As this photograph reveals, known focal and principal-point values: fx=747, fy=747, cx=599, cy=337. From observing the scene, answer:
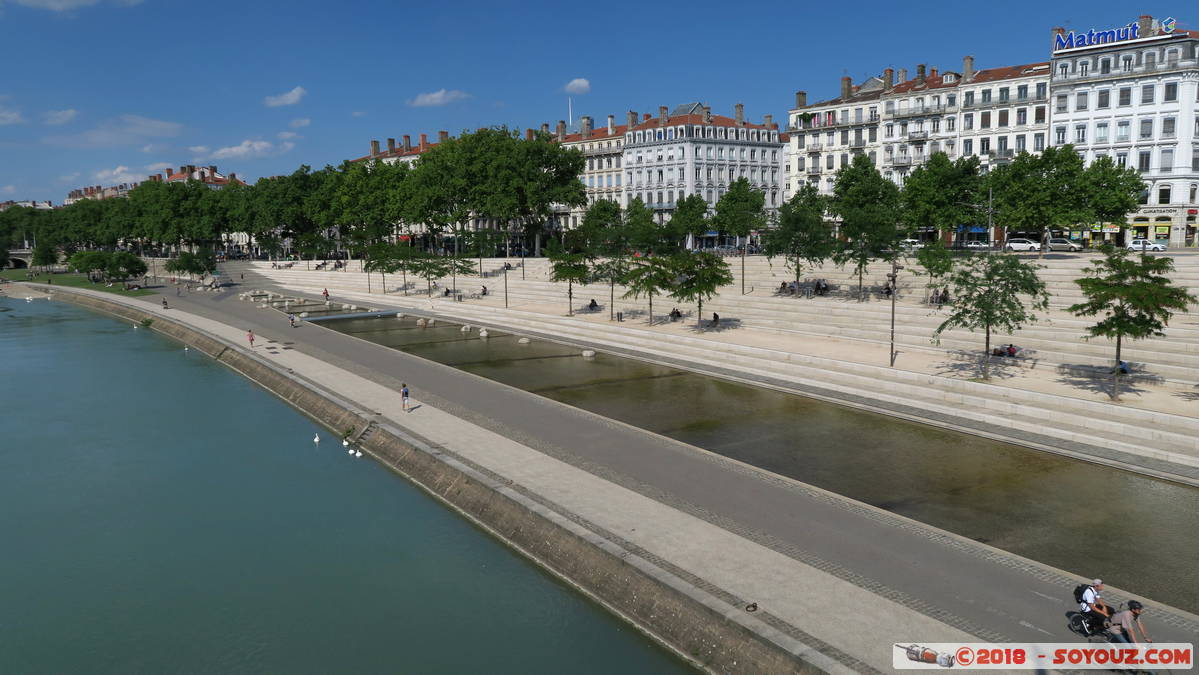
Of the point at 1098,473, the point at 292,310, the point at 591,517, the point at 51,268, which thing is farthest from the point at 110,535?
the point at 51,268

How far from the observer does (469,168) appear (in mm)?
90250

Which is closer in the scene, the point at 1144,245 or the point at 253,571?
the point at 253,571

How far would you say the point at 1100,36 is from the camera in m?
72.4

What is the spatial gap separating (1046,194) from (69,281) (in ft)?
444

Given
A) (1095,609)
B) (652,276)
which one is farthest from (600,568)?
(652,276)

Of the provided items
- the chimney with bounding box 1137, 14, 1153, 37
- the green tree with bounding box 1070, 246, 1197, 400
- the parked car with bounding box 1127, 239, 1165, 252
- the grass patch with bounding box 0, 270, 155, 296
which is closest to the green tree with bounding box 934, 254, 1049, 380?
the green tree with bounding box 1070, 246, 1197, 400

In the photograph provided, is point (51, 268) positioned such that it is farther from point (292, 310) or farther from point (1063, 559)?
point (1063, 559)

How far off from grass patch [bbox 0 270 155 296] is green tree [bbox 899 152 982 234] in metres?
90.2

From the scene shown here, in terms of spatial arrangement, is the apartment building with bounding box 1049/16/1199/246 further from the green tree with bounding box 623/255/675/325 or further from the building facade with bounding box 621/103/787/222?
the green tree with bounding box 623/255/675/325

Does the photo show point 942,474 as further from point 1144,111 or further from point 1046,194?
point 1144,111

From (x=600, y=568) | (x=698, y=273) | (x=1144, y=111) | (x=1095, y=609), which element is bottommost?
(x=600, y=568)

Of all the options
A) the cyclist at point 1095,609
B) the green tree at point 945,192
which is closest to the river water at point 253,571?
the cyclist at point 1095,609

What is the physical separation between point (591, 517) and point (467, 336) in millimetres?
35463

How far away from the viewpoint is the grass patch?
97750 mm
